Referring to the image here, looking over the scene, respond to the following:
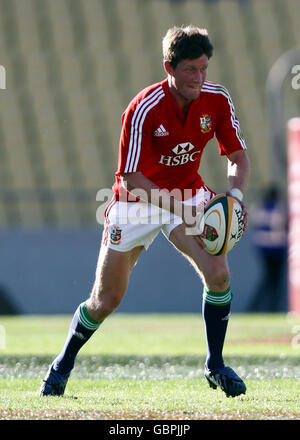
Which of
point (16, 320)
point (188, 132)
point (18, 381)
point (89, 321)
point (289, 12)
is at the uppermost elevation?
point (289, 12)

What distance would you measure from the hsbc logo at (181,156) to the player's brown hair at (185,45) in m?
0.49

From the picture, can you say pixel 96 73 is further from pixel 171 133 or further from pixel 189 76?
pixel 189 76

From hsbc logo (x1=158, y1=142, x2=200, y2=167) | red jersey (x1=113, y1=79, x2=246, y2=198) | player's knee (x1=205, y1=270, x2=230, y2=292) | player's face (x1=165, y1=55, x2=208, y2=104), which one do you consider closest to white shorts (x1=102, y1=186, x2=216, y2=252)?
red jersey (x1=113, y1=79, x2=246, y2=198)

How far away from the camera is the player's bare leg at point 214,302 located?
19.0 feet

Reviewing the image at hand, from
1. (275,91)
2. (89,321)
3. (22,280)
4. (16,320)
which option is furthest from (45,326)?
(89,321)

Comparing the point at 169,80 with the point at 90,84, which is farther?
the point at 90,84

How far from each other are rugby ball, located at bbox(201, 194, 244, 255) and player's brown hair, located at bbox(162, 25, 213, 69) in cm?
83

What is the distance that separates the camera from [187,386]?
6.37m

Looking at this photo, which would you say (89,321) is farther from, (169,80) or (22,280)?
(22,280)

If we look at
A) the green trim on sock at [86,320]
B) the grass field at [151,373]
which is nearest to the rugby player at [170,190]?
the green trim on sock at [86,320]

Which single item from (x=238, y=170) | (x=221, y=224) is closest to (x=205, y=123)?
(x=238, y=170)

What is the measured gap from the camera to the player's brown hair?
18.2 feet

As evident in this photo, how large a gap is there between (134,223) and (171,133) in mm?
582

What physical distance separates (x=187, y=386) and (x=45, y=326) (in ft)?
22.1
